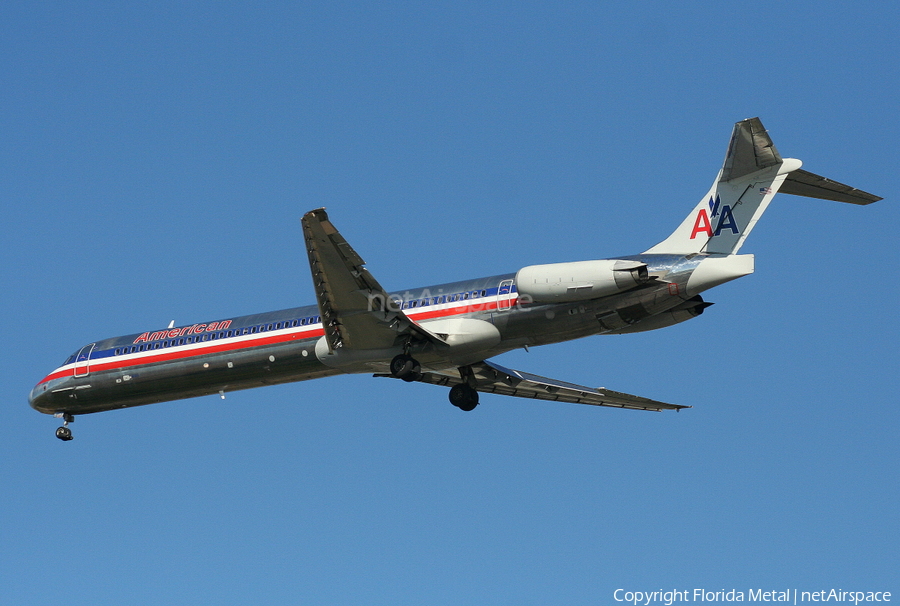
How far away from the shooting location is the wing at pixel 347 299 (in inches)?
1024

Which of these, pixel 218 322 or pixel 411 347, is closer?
pixel 411 347

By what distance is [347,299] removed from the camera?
27609 mm

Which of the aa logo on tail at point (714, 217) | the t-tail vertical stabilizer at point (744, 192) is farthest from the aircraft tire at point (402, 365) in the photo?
the aa logo on tail at point (714, 217)

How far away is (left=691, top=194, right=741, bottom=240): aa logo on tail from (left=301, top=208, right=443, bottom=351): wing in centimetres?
695

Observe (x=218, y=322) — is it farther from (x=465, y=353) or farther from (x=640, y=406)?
(x=640, y=406)

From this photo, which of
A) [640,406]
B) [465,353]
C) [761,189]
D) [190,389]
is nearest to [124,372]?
[190,389]

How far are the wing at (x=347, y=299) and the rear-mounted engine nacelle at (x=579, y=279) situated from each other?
3.16 metres

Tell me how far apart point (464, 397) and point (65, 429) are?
40.4 ft

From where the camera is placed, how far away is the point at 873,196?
81.8ft

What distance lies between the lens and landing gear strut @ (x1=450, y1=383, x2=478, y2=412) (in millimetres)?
32000

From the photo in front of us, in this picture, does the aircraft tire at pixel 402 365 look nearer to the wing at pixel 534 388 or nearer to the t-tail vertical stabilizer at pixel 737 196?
the wing at pixel 534 388

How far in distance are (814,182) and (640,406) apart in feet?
34.5

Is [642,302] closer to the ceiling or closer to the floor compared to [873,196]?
closer to the floor

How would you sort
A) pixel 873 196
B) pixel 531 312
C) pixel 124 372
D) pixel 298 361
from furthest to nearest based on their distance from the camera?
pixel 124 372 < pixel 298 361 < pixel 531 312 < pixel 873 196
